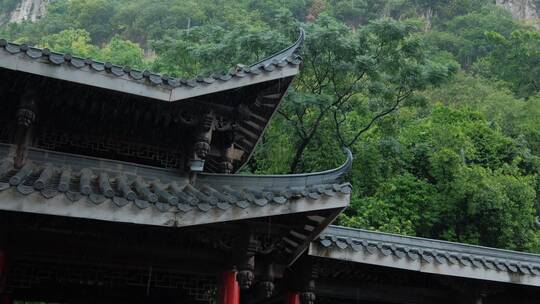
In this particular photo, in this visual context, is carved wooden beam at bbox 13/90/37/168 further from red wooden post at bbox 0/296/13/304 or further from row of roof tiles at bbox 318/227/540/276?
row of roof tiles at bbox 318/227/540/276

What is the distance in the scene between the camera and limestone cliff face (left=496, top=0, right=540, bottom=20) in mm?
59969

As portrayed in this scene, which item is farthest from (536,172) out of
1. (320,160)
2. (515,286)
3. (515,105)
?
(515,286)

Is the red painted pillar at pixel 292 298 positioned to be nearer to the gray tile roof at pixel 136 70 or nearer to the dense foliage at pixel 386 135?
the gray tile roof at pixel 136 70

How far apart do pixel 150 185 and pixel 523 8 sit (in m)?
61.4

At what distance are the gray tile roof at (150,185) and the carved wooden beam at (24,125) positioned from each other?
0.46 ft

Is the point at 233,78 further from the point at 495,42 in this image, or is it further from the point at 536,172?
the point at 495,42

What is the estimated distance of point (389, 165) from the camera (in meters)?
22.2

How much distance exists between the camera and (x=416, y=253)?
808 cm

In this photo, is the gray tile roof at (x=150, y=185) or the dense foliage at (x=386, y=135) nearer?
the gray tile roof at (x=150, y=185)

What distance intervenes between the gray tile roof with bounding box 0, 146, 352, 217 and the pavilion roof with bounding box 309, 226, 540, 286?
89 cm

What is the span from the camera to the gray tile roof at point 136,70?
6.94 meters

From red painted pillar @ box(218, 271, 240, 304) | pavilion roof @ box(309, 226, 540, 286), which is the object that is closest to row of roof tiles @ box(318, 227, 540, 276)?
pavilion roof @ box(309, 226, 540, 286)

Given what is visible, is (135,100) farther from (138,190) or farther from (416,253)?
(416,253)

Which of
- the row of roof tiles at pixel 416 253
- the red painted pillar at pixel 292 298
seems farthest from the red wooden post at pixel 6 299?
the row of roof tiles at pixel 416 253
